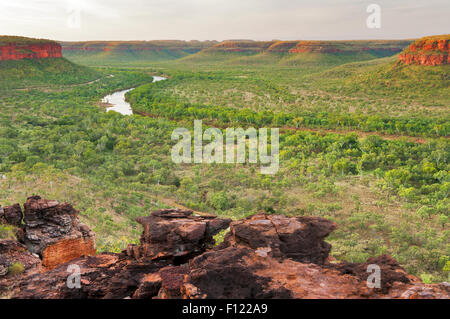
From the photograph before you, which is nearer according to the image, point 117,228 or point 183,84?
point 117,228

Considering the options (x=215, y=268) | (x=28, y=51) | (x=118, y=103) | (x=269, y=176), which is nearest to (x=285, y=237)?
(x=215, y=268)

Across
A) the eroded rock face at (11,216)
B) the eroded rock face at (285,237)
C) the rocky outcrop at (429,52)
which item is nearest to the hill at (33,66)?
the eroded rock face at (11,216)

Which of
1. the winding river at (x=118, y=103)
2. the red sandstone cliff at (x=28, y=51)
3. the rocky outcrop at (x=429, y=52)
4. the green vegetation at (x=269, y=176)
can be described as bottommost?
the green vegetation at (x=269, y=176)

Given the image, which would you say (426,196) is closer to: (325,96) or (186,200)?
(186,200)

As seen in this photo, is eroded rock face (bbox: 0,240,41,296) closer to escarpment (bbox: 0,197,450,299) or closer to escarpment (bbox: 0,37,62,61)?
escarpment (bbox: 0,197,450,299)

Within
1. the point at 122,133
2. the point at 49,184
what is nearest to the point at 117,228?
the point at 49,184

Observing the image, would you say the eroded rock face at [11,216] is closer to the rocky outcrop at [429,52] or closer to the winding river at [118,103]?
the winding river at [118,103]
